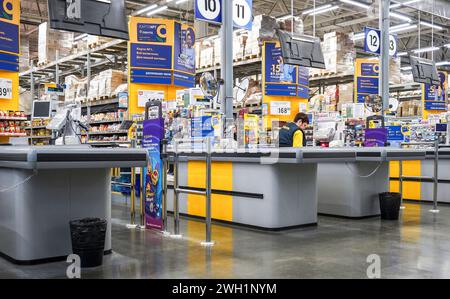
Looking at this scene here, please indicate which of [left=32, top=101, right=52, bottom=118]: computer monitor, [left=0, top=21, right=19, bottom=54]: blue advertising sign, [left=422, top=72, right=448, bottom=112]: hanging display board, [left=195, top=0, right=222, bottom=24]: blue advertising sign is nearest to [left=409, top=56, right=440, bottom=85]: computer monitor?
[left=422, top=72, right=448, bottom=112]: hanging display board

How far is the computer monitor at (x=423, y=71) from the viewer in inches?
410

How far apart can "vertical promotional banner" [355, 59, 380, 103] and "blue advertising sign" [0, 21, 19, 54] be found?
7.06 meters

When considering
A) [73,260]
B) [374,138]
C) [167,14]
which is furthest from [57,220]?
[167,14]

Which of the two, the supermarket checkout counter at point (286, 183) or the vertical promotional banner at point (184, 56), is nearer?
the supermarket checkout counter at point (286, 183)

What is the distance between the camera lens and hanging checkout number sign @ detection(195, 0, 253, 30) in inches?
277

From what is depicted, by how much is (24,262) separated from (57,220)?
410 mm

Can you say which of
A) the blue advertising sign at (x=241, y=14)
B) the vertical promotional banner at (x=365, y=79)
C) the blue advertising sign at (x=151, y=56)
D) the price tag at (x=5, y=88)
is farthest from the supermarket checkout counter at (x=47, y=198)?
the vertical promotional banner at (x=365, y=79)

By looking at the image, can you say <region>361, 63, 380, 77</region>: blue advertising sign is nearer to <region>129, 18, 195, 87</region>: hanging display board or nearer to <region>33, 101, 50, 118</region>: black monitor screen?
<region>129, 18, 195, 87</region>: hanging display board

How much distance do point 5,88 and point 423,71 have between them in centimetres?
855

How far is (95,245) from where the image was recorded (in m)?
3.87

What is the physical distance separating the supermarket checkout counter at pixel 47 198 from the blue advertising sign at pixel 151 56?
4988mm

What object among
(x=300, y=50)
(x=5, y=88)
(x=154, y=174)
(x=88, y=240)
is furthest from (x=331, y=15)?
(x=88, y=240)

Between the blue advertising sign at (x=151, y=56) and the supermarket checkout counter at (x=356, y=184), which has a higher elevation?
the blue advertising sign at (x=151, y=56)

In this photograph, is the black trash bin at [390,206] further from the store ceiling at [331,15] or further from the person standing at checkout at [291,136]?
the store ceiling at [331,15]
